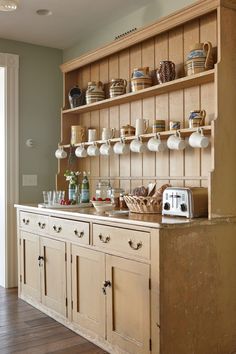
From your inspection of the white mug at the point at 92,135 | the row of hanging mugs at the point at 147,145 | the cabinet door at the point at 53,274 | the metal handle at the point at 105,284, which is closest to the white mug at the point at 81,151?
the row of hanging mugs at the point at 147,145

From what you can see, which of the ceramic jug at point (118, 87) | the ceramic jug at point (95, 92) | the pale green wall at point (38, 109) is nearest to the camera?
the ceramic jug at point (118, 87)

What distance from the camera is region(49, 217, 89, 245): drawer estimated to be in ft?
9.49

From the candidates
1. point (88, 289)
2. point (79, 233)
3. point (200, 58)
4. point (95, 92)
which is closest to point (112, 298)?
point (88, 289)

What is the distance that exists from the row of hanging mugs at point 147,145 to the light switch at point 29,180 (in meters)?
0.52

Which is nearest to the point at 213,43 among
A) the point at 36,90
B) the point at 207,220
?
the point at 207,220

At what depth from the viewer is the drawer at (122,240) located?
2.37 metres

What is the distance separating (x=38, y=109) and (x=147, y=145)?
5.55 ft

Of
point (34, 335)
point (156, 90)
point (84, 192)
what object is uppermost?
point (156, 90)

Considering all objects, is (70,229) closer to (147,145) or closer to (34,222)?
(34,222)

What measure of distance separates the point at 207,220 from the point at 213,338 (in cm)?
66

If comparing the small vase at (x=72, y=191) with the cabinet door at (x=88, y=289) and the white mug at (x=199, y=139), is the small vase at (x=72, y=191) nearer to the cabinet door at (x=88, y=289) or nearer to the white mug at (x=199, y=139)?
the cabinet door at (x=88, y=289)

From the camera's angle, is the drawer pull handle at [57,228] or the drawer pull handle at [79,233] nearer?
the drawer pull handle at [79,233]

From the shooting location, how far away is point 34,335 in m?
2.96

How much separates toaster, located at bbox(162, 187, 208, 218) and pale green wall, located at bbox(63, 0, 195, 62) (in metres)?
1.36
